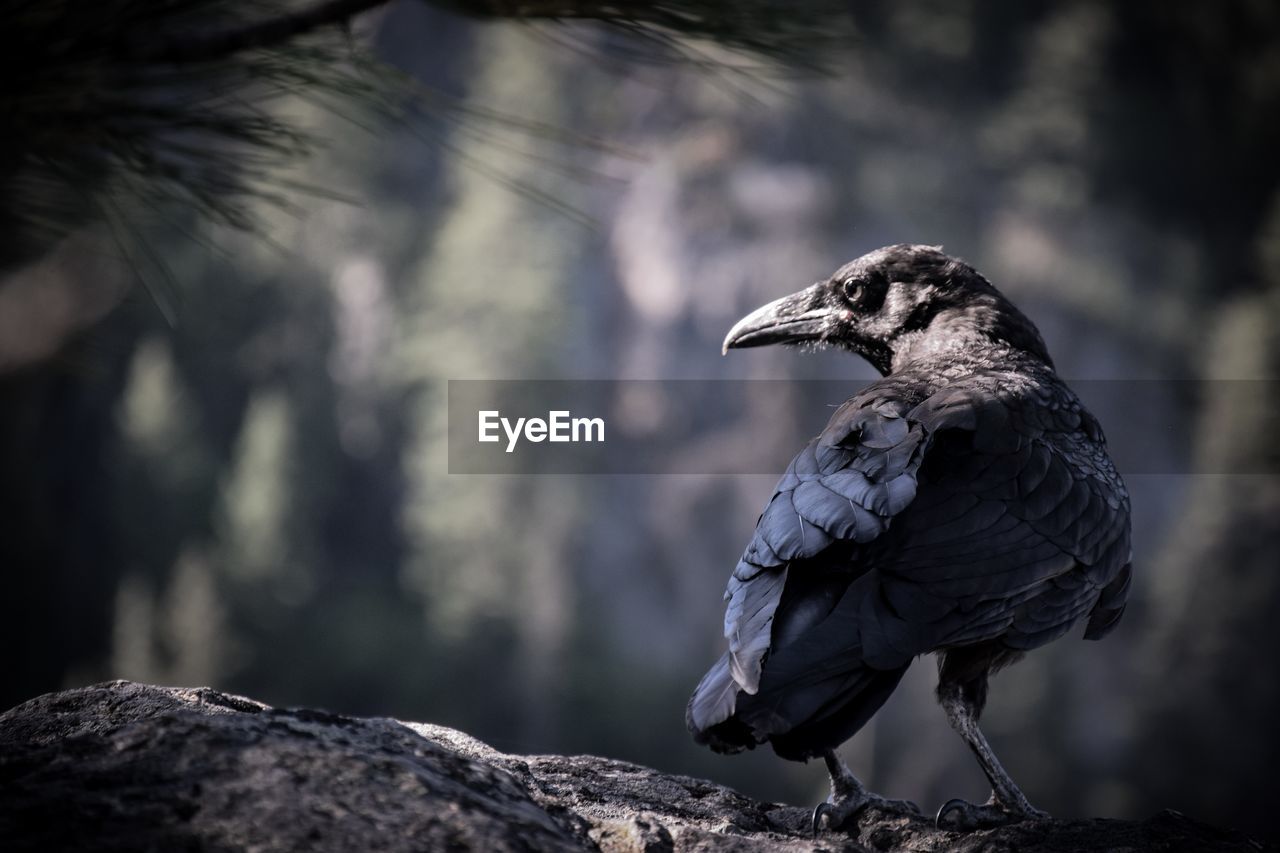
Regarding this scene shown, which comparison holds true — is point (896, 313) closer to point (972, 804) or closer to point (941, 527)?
point (941, 527)

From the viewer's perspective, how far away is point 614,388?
1994 cm

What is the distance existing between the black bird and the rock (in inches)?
11.1

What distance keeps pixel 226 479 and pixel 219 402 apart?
196 cm

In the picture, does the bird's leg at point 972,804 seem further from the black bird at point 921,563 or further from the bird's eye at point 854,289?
the bird's eye at point 854,289

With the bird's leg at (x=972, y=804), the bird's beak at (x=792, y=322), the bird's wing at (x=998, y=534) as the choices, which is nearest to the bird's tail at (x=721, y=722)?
the bird's wing at (x=998, y=534)

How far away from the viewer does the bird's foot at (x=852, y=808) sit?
2404 mm

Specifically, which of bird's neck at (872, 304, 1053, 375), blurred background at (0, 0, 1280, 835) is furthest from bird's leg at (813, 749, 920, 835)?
blurred background at (0, 0, 1280, 835)

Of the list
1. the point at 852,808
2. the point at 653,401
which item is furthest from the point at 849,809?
the point at 653,401

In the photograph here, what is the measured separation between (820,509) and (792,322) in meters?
1.23

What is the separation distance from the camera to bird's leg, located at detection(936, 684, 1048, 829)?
95.0 inches

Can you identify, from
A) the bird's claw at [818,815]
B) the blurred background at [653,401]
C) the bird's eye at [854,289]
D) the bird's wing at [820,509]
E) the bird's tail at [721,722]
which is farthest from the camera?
the blurred background at [653,401]

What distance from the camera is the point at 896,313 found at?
3.41 metres

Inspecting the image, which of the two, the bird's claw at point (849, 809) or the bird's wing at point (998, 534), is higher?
the bird's wing at point (998, 534)

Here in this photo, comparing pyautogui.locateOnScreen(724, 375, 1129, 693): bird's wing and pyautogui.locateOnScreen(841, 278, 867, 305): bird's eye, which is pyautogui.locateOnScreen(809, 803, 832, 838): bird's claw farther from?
pyautogui.locateOnScreen(841, 278, 867, 305): bird's eye
